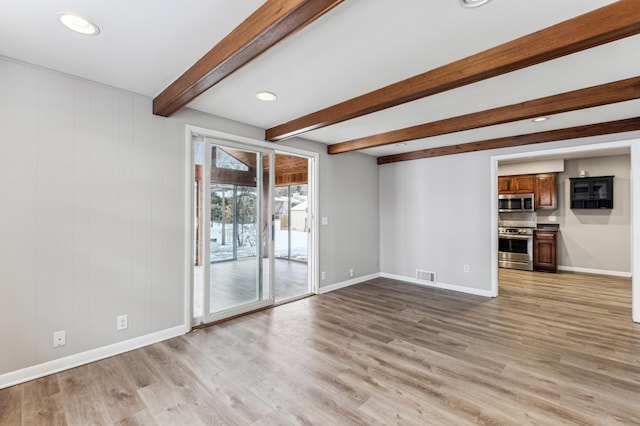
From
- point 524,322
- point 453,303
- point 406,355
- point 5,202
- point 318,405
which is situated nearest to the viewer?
point 318,405

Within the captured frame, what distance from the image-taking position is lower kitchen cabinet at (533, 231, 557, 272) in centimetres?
639

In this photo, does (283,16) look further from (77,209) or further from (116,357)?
(116,357)

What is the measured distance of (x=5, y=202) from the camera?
7.38 ft

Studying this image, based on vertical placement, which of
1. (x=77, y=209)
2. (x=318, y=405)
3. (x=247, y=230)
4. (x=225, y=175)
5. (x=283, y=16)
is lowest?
(x=318, y=405)

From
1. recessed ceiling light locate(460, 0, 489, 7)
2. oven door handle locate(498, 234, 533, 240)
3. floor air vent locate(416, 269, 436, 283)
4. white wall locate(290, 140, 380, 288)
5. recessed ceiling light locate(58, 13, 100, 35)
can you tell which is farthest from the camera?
oven door handle locate(498, 234, 533, 240)

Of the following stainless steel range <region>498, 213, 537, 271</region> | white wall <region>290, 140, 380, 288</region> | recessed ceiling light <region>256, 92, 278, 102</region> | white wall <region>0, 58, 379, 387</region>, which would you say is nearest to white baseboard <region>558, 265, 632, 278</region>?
stainless steel range <region>498, 213, 537, 271</region>

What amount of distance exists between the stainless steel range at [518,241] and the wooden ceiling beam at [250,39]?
23.5 ft

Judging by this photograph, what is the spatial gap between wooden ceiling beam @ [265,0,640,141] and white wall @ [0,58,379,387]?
209 centimetres

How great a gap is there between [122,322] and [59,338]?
1.48 feet

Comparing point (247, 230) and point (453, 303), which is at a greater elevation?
point (247, 230)

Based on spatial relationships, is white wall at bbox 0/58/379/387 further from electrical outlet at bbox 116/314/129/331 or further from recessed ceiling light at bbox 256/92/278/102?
recessed ceiling light at bbox 256/92/278/102

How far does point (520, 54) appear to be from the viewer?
1927mm

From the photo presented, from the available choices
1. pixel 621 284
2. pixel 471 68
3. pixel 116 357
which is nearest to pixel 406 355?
pixel 471 68

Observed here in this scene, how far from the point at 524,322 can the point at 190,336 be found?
12.8ft
